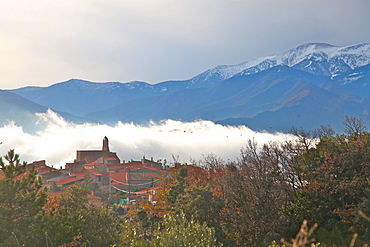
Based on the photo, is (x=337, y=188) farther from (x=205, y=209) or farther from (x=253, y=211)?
(x=205, y=209)

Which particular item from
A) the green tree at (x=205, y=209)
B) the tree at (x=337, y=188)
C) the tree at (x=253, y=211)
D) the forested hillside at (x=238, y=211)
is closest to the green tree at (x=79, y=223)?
the forested hillside at (x=238, y=211)

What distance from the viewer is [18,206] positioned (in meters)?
18.6

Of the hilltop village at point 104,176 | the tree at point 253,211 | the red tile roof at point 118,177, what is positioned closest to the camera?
the tree at point 253,211

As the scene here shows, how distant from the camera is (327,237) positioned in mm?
18797

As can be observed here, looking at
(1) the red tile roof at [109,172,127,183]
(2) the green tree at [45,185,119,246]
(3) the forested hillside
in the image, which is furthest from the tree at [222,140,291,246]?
(1) the red tile roof at [109,172,127,183]

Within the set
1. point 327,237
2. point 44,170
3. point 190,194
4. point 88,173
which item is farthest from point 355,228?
point 44,170

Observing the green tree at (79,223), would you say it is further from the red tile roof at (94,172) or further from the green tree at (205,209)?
the red tile roof at (94,172)

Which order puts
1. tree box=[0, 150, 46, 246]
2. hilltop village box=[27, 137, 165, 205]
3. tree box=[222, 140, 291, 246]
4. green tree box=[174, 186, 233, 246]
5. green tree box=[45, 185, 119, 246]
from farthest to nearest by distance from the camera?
hilltop village box=[27, 137, 165, 205], tree box=[222, 140, 291, 246], green tree box=[174, 186, 233, 246], green tree box=[45, 185, 119, 246], tree box=[0, 150, 46, 246]

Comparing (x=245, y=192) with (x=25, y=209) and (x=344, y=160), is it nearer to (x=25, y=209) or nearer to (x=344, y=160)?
(x=344, y=160)

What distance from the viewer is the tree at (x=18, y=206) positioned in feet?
58.6

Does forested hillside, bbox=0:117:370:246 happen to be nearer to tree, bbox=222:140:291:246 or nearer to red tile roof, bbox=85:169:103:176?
tree, bbox=222:140:291:246

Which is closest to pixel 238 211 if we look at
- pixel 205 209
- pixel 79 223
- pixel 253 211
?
pixel 253 211

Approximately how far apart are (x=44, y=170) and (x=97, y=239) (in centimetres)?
8525

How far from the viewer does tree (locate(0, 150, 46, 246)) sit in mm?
17859
